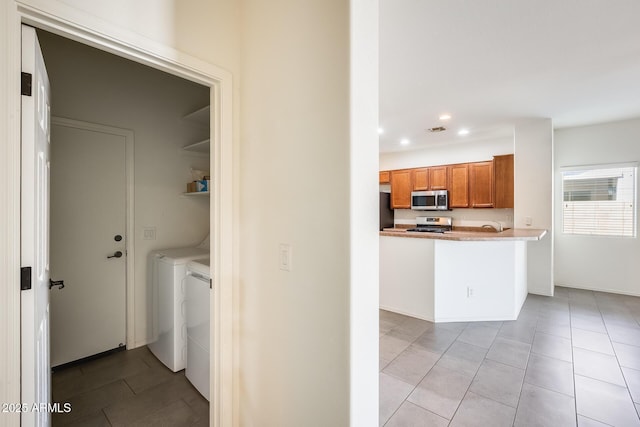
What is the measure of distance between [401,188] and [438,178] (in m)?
0.81

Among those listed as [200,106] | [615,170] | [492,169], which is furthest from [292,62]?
[615,170]

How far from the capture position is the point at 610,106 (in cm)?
357

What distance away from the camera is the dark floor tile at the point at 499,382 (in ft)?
6.39

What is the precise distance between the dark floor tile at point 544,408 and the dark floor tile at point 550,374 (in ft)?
0.26

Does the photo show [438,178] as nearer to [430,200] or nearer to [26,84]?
[430,200]

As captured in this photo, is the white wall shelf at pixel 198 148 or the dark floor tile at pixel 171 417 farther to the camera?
the white wall shelf at pixel 198 148

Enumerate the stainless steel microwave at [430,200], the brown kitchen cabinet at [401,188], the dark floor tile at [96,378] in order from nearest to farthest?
the dark floor tile at [96,378] < the stainless steel microwave at [430,200] < the brown kitchen cabinet at [401,188]

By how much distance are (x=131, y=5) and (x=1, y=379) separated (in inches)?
58.9

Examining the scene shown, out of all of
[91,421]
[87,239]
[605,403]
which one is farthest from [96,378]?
[605,403]

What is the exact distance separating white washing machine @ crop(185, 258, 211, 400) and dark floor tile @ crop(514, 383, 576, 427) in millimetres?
2044

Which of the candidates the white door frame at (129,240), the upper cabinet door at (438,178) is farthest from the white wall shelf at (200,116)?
the upper cabinet door at (438,178)

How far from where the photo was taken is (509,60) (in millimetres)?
2486

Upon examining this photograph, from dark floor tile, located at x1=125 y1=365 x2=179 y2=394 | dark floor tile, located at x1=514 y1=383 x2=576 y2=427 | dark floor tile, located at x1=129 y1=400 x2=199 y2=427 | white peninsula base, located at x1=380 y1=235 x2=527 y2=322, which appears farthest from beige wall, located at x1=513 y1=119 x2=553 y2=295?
dark floor tile, located at x1=125 y1=365 x2=179 y2=394

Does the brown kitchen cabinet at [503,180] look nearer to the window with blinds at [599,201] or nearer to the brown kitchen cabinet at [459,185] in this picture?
the brown kitchen cabinet at [459,185]
